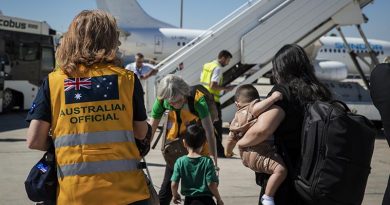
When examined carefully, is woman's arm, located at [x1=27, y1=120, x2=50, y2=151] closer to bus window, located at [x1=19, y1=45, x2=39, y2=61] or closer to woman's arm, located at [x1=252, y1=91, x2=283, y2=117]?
woman's arm, located at [x1=252, y1=91, x2=283, y2=117]

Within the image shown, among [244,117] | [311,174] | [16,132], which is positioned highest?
[244,117]

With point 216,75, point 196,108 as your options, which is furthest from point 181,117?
point 216,75

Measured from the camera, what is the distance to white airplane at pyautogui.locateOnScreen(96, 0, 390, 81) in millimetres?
30797

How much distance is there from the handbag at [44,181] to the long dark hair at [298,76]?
1629 mm

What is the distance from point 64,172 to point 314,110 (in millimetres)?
1525

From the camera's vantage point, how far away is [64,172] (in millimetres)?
2656

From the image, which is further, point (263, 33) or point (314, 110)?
point (263, 33)

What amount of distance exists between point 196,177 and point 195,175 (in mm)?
19

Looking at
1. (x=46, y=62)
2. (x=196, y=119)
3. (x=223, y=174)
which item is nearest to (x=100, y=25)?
(x=196, y=119)

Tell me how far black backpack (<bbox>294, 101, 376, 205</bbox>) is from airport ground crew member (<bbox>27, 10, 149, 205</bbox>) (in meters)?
1.07

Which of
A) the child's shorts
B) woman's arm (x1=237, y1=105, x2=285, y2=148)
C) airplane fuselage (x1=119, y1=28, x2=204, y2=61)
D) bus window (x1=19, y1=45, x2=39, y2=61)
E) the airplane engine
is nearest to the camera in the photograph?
woman's arm (x1=237, y1=105, x2=285, y2=148)

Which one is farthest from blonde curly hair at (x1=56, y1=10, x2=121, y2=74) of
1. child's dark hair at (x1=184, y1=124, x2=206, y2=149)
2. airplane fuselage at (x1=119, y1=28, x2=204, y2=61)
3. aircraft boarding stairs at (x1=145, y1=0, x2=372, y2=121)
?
airplane fuselage at (x1=119, y1=28, x2=204, y2=61)

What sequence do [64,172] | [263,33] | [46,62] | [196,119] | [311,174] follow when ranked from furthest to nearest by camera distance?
[46,62] < [263,33] < [196,119] < [311,174] < [64,172]

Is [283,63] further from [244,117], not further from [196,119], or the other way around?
[196,119]
